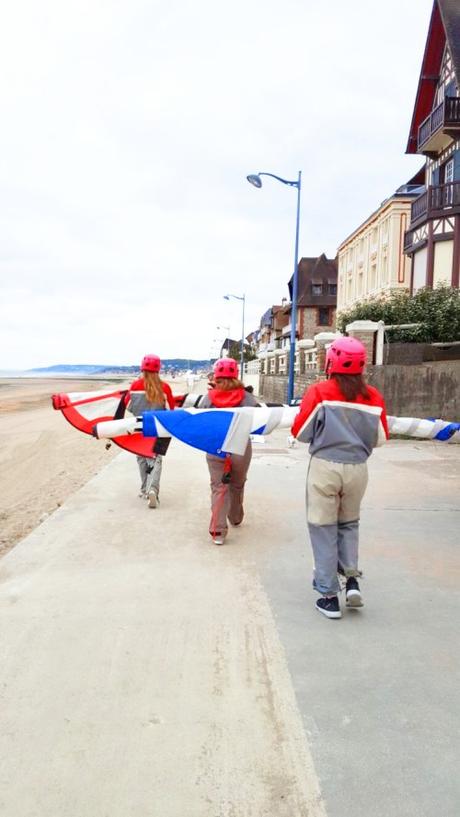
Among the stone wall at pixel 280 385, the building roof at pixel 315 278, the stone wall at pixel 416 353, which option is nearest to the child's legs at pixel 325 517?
the stone wall at pixel 416 353

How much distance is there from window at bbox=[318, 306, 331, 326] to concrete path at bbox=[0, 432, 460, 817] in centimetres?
5505

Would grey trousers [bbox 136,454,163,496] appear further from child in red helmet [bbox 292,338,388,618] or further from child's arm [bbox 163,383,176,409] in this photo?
child in red helmet [bbox 292,338,388,618]

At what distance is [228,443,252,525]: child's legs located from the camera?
19.0ft

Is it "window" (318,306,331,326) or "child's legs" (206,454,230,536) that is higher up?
"window" (318,306,331,326)

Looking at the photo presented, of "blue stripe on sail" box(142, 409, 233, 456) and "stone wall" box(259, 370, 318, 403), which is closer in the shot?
"blue stripe on sail" box(142, 409, 233, 456)

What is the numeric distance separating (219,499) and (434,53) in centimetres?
2696

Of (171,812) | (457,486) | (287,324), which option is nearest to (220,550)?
(171,812)

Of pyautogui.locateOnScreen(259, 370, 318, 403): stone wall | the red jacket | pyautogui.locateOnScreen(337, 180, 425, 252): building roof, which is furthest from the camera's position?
pyautogui.locateOnScreen(337, 180, 425, 252): building roof

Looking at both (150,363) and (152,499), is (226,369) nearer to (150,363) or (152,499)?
(150,363)

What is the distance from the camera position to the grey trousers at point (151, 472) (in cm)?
716

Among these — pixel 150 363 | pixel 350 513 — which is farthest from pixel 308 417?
pixel 150 363

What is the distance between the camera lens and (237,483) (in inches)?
236

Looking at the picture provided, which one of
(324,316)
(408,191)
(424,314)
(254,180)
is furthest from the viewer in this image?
(324,316)

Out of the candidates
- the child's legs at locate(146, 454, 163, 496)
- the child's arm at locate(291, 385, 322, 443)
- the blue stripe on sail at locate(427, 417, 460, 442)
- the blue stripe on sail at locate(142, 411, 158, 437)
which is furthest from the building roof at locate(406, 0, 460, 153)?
the child's arm at locate(291, 385, 322, 443)
